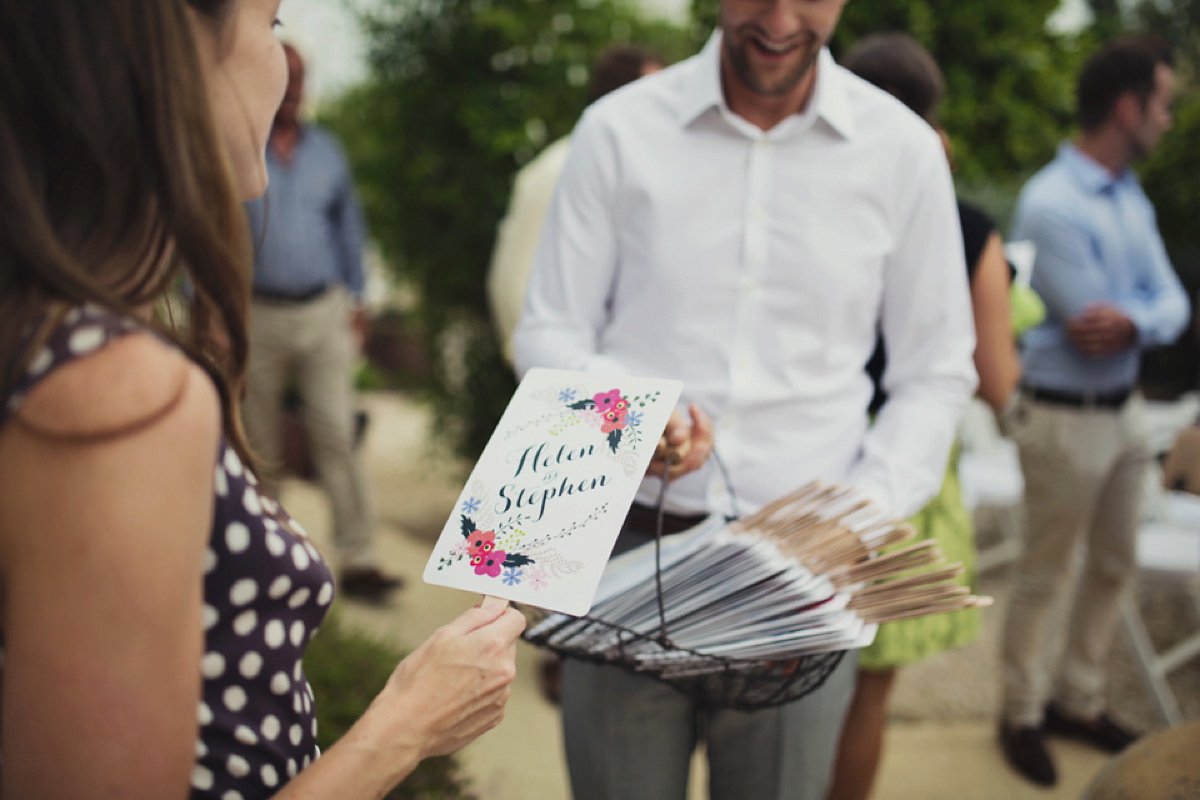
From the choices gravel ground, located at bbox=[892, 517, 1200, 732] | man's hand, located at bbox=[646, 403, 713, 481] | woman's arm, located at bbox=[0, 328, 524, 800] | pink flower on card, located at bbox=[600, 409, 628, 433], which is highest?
woman's arm, located at bbox=[0, 328, 524, 800]

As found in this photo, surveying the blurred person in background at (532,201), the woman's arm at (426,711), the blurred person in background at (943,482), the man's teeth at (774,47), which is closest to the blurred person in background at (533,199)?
the blurred person in background at (532,201)

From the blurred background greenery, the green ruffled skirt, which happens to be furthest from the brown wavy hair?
the blurred background greenery

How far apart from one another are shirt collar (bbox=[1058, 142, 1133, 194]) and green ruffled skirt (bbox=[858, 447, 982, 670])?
131 centimetres

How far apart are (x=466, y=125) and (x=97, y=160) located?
11.5 feet

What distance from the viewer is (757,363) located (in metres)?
1.50

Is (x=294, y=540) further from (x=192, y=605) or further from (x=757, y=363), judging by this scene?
(x=757, y=363)

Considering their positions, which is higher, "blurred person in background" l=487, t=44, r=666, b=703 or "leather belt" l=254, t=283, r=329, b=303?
"blurred person in background" l=487, t=44, r=666, b=703

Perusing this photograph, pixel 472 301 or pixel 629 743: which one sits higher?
pixel 629 743

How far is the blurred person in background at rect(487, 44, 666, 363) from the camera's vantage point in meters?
2.82

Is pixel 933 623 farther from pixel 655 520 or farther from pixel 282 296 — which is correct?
pixel 282 296

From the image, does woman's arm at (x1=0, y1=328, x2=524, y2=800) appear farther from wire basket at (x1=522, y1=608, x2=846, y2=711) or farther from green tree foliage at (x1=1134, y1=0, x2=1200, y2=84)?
green tree foliage at (x1=1134, y1=0, x2=1200, y2=84)

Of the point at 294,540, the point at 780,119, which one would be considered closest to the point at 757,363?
the point at 780,119

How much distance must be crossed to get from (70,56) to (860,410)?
1254 millimetres

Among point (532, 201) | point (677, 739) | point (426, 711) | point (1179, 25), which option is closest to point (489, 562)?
point (426, 711)
